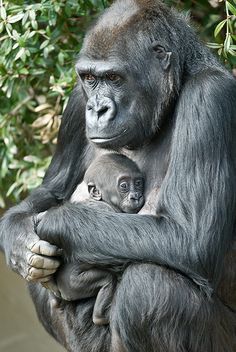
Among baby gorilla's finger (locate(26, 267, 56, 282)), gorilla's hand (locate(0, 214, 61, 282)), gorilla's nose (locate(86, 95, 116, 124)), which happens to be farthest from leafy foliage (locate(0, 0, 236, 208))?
baby gorilla's finger (locate(26, 267, 56, 282))

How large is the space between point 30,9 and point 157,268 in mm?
2234

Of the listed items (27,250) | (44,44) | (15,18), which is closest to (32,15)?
(15,18)

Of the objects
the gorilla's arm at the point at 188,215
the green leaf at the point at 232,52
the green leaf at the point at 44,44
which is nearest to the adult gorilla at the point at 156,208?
the gorilla's arm at the point at 188,215

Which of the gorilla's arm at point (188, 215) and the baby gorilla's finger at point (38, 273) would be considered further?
the baby gorilla's finger at point (38, 273)

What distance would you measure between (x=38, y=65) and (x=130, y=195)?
2182 mm

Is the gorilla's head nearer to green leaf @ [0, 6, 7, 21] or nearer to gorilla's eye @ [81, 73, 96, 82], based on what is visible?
gorilla's eye @ [81, 73, 96, 82]

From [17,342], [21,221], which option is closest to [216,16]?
[21,221]

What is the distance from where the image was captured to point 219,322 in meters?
5.98

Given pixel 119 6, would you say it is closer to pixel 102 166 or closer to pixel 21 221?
pixel 102 166

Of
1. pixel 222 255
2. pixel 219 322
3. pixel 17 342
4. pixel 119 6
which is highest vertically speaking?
pixel 119 6

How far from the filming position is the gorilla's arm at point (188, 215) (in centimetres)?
576

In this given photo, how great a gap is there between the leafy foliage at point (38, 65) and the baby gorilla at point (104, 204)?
1089 mm

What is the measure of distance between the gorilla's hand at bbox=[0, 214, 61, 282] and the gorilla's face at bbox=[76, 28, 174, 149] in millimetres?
629

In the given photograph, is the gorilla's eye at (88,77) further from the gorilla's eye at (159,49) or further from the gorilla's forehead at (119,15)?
the gorilla's eye at (159,49)
